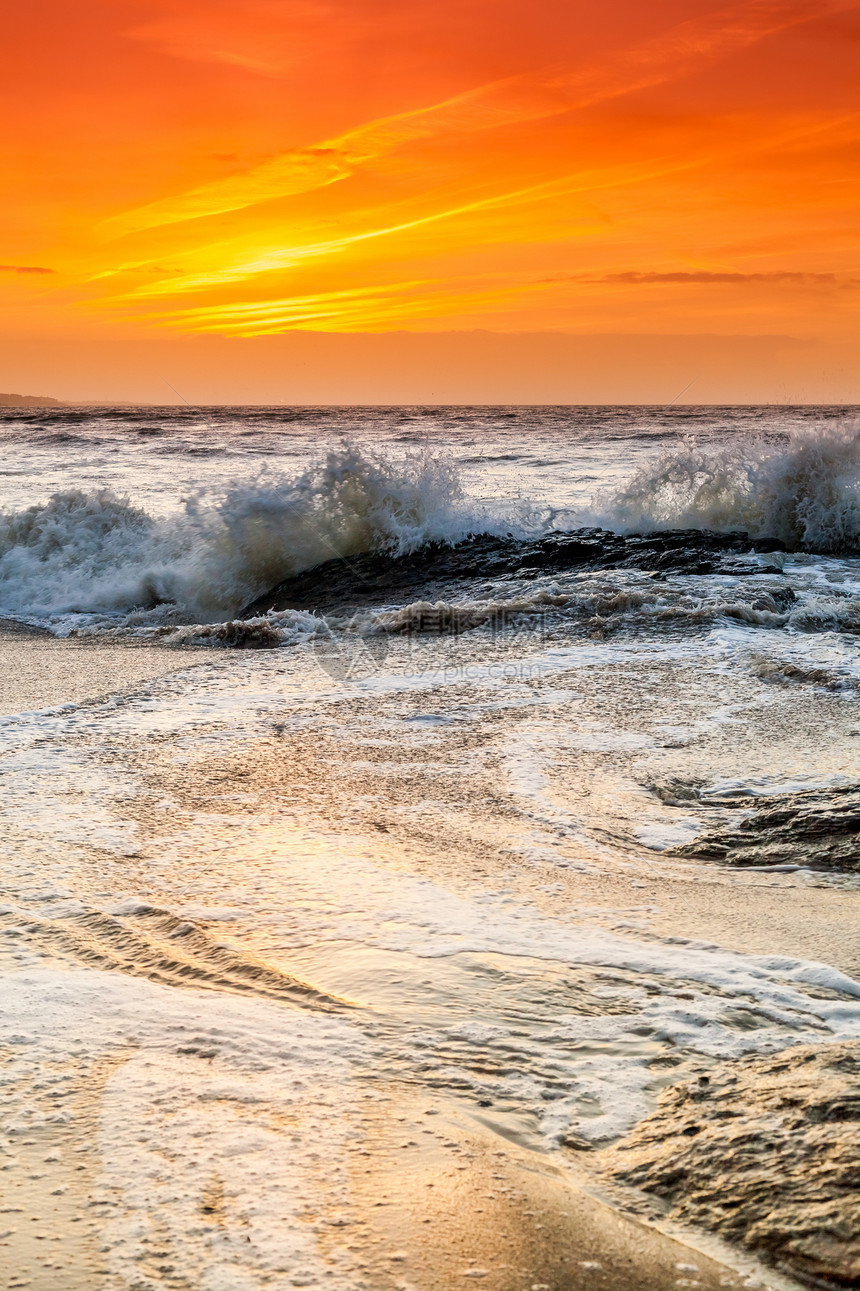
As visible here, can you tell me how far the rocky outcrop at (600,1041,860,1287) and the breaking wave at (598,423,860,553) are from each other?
1084 centimetres

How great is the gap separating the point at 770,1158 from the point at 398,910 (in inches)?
60.3

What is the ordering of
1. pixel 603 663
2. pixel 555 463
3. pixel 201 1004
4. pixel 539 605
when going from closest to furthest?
pixel 201 1004 < pixel 603 663 < pixel 539 605 < pixel 555 463

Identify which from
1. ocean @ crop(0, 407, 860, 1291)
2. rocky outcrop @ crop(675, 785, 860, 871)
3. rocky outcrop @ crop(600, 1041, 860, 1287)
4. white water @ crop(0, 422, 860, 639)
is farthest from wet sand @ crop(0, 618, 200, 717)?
rocky outcrop @ crop(600, 1041, 860, 1287)

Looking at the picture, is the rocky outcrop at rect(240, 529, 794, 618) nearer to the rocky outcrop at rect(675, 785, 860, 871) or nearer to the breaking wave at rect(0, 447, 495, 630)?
the breaking wave at rect(0, 447, 495, 630)

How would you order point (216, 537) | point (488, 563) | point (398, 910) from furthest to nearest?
point (216, 537)
point (488, 563)
point (398, 910)

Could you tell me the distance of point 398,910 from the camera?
3156mm

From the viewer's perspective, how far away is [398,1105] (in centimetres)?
214

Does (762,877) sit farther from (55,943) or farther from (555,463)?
(555,463)

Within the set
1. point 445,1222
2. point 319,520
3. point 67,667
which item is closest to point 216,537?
point 319,520

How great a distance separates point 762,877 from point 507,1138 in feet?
5.71

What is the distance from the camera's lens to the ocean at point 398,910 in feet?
6.20

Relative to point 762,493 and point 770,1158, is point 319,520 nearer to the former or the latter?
point 762,493

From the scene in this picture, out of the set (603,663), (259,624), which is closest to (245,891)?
(603,663)

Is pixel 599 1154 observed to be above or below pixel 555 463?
below
